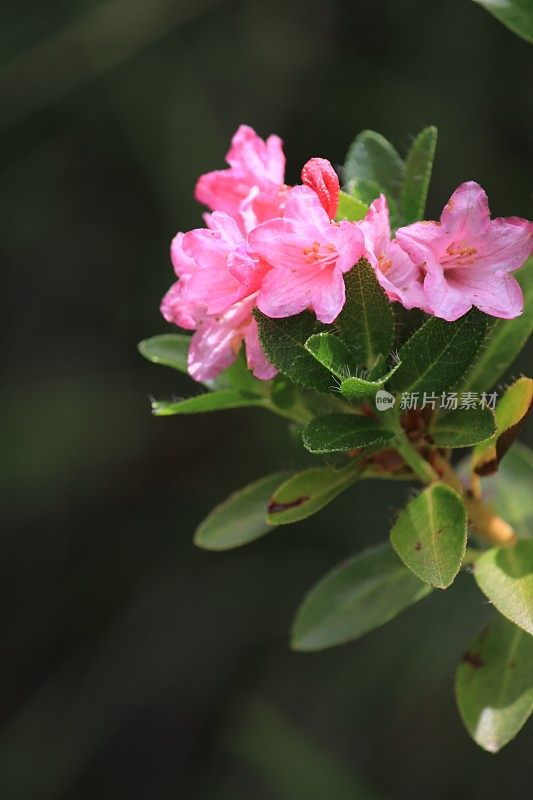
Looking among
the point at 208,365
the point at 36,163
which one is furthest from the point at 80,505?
the point at 208,365

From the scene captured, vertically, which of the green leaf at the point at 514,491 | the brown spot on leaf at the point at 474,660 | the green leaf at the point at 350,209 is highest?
the green leaf at the point at 350,209

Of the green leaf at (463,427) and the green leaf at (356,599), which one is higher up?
the green leaf at (463,427)

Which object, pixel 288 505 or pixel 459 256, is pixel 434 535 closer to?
pixel 288 505

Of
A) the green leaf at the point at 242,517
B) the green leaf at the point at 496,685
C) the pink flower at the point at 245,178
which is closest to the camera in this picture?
the pink flower at the point at 245,178

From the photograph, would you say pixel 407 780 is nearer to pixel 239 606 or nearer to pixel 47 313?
pixel 239 606

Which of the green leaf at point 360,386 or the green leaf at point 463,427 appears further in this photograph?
the green leaf at point 463,427

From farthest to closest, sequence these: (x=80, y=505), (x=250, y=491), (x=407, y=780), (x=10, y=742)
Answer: (x=80, y=505) → (x=10, y=742) → (x=407, y=780) → (x=250, y=491)

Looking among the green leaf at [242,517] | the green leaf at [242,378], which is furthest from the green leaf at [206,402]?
the green leaf at [242,517]

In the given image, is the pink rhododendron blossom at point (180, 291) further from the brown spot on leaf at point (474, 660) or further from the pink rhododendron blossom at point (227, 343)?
the brown spot on leaf at point (474, 660)
